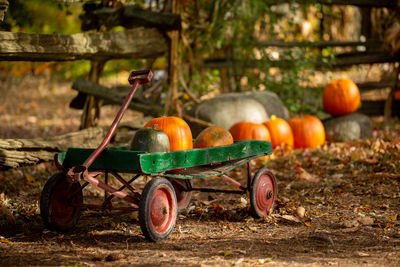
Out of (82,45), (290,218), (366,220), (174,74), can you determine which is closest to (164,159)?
(290,218)

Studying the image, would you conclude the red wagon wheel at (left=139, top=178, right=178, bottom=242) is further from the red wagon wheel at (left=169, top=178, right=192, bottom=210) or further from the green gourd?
the red wagon wheel at (left=169, top=178, right=192, bottom=210)

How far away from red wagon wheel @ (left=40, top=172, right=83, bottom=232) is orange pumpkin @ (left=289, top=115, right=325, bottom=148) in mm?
3828

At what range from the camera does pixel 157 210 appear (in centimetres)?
286

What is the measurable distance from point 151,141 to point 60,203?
0.77 metres

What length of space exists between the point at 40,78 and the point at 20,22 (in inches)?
321

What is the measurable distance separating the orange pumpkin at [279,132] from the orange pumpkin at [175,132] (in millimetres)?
2816

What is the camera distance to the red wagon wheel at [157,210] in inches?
107

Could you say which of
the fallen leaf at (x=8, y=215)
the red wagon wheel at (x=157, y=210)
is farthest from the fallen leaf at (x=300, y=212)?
the fallen leaf at (x=8, y=215)

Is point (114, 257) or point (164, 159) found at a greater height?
point (164, 159)

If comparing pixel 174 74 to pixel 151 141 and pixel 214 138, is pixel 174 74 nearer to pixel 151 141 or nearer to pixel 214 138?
pixel 214 138

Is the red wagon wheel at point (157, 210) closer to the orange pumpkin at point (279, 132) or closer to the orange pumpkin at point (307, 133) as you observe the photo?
the orange pumpkin at point (279, 132)

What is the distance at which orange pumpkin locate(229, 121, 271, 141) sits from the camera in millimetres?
5711

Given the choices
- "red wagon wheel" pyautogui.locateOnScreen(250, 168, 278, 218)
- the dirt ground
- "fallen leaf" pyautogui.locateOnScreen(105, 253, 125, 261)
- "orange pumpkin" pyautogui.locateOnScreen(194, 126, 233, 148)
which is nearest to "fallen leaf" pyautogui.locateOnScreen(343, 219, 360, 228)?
the dirt ground

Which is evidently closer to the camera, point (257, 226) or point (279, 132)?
point (257, 226)
